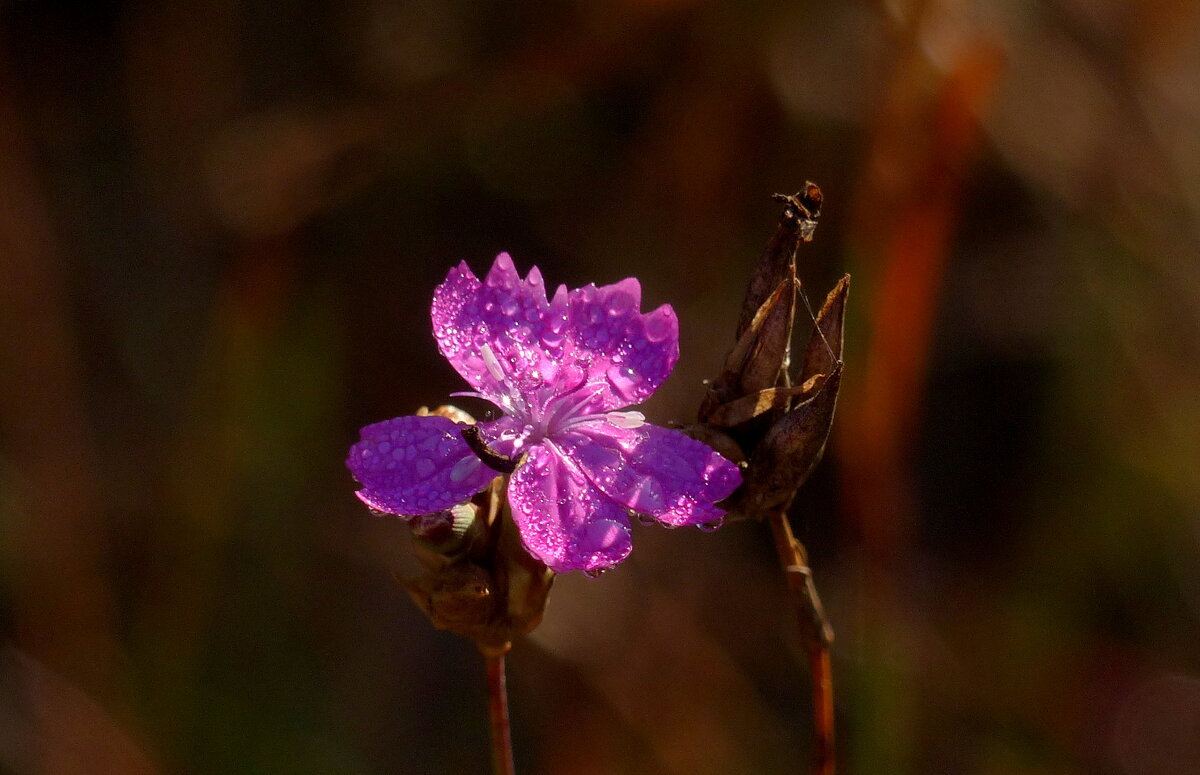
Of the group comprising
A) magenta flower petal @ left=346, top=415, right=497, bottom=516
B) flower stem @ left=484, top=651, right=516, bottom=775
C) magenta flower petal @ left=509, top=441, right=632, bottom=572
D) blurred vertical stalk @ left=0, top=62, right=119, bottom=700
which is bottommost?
blurred vertical stalk @ left=0, top=62, right=119, bottom=700

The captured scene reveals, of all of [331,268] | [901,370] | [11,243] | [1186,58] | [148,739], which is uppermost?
[1186,58]

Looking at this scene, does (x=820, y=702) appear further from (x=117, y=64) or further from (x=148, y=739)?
(x=117, y=64)

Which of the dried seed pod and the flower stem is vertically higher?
the dried seed pod

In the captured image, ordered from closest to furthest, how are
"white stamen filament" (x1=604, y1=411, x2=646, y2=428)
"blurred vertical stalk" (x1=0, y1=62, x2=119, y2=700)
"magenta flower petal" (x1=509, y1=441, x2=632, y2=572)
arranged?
"magenta flower petal" (x1=509, y1=441, x2=632, y2=572) → "white stamen filament" (x1=604, y1=411, x2=646, y2=428) → "blurred vertical stalk" (x1=0, y1=62, x2=119, y2=700)

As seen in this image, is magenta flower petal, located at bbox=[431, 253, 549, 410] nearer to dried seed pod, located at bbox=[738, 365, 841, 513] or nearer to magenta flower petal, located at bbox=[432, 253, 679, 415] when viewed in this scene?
magenta flower petal, located at bbox=[432, 253, 679, 415]

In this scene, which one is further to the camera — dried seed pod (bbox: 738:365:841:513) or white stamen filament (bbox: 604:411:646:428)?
white stamen filament (bbox: 604:411:646:428)

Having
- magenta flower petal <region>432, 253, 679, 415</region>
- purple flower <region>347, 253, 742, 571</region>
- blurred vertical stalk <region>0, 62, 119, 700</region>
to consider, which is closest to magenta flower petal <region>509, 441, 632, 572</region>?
purple flower <region>347, 253, 742, 571</region>

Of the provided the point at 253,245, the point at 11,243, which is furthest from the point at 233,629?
the point at 11,243
